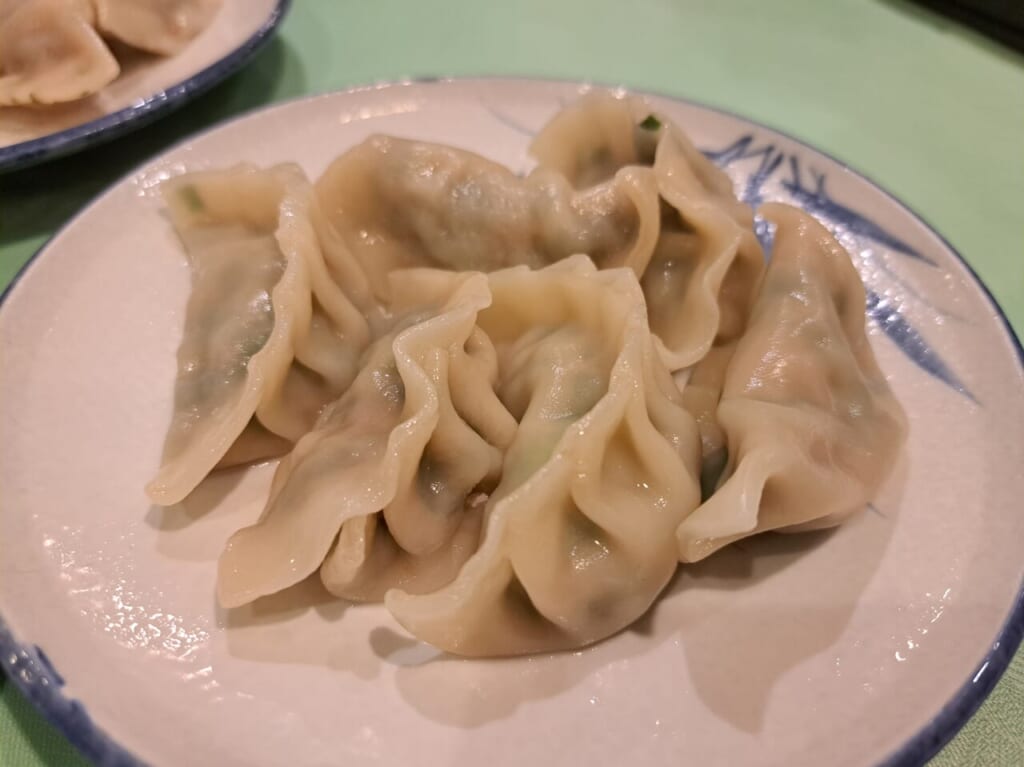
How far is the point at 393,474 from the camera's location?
5.08 ft

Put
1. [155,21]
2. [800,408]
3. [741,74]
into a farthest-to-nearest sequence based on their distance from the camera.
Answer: [741,74] → [155,21] → [800,408]

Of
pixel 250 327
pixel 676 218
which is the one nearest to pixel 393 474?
pixel 250 327

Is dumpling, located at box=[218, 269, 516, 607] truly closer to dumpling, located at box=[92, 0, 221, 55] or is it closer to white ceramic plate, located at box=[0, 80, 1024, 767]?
white ceramic plate, located at box=[0, 80, 1024, 767]

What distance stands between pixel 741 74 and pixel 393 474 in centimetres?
235

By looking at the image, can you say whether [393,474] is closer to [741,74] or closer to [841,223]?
[841,223]

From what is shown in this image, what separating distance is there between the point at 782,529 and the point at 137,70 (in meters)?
2.44

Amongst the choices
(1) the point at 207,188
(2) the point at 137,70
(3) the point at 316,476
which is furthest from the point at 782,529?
(2) the point at 137,70

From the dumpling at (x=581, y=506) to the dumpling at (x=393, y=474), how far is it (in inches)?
3.9

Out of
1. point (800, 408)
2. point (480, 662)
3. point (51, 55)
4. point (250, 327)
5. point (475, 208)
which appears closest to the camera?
point (480, 662)

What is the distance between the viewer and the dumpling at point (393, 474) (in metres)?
1.52

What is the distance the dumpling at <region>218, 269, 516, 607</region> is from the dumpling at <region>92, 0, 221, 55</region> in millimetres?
1568

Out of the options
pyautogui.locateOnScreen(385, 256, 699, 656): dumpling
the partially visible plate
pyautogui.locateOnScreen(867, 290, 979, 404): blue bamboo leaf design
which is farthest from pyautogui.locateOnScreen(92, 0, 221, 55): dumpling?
pyautogui.locateOnScreen(867, 290, 979, 404): blue bamboo leaf design

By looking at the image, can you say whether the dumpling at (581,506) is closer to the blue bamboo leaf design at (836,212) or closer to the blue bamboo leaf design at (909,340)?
the blue bamboo leaf design at (909,340)

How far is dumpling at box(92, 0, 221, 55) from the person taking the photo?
104 inches
